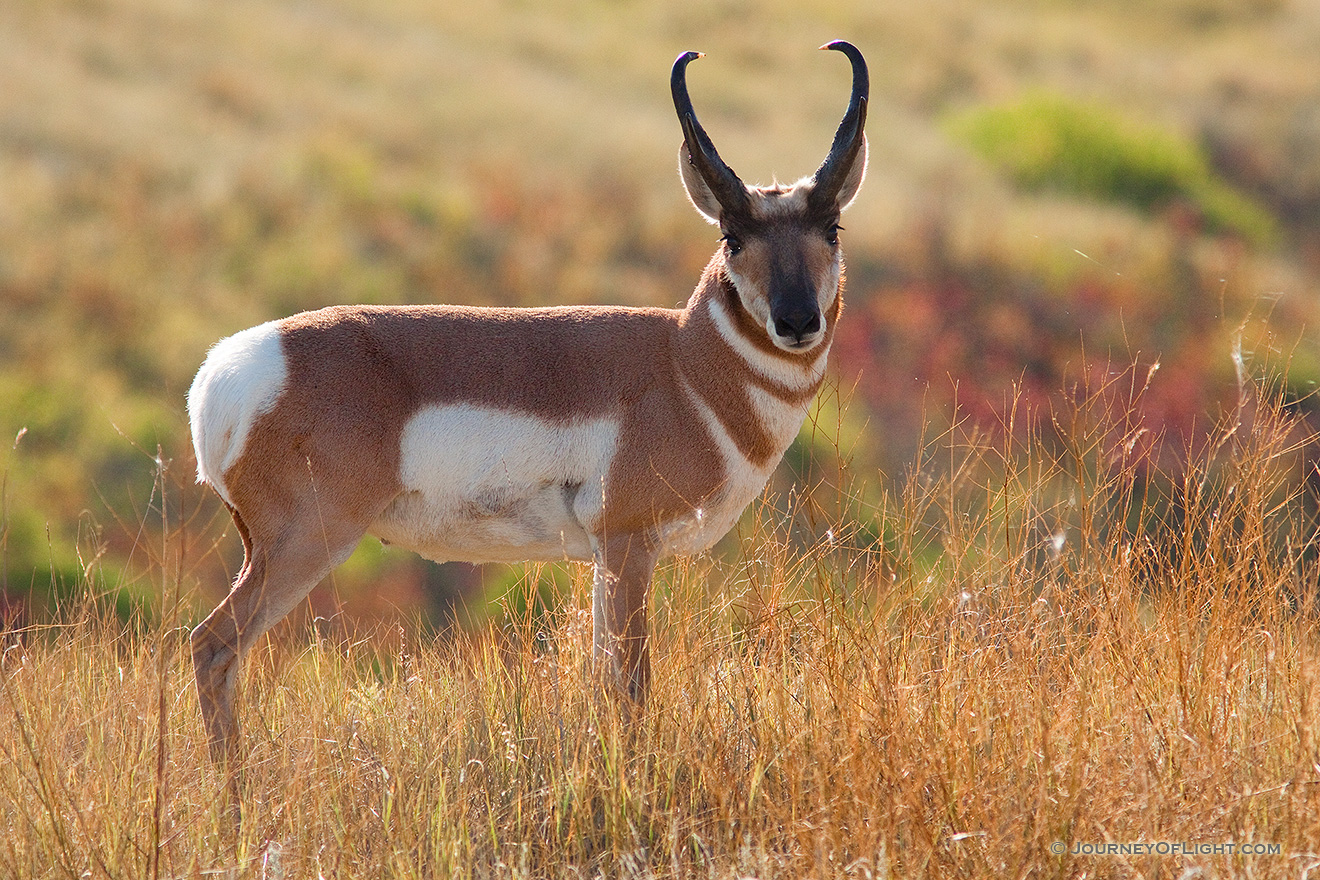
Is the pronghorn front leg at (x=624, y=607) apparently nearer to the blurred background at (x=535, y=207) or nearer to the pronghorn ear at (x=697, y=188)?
the pronghorn ear at (x=697, y=188)

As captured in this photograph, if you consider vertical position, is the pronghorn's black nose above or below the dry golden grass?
above

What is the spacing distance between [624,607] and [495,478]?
26.1 inches

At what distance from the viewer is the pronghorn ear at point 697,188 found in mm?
4844

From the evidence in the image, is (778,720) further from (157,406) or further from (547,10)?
(547,10)

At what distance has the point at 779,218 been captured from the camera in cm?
468

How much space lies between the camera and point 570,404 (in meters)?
4.68

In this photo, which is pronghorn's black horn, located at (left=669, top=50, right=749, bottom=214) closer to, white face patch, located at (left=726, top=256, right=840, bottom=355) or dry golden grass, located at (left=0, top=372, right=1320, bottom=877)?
white face patch, located at (left=726, top=256, right=840, bottom=355)

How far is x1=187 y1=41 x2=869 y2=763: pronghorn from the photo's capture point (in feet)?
14.7

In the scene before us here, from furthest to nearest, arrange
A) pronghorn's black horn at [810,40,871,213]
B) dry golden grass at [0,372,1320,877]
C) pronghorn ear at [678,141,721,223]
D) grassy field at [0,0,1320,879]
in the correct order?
1. pronghorn ear at [678,141,721,223]
2. pronghorn's black horn at [810,40,871,213]
3. grassy field at [0,0,1320,879]
4. dry golden grass at [0,372,1320,877]

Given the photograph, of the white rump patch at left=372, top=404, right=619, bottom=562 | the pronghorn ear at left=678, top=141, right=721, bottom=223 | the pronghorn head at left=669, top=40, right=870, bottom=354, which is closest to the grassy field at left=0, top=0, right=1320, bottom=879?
the white rump patch at left=372, top=404, right=619, bottom=562

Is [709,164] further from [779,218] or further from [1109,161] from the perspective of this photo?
[1109,161]

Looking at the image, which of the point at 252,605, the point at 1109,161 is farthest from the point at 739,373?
the point at 1109,161

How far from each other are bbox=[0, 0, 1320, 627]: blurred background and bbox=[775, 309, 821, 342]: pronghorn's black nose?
452cm

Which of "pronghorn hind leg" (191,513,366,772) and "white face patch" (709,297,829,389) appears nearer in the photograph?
"pronghorn hind leg" (191,513,366,772)
